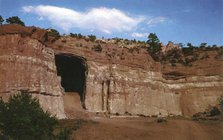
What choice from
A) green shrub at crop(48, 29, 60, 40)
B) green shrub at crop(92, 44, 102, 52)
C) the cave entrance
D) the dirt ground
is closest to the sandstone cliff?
green shrub at crop(92, 44, 102, 52)

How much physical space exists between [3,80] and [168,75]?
2752 cm

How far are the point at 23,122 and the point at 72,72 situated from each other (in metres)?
30.7

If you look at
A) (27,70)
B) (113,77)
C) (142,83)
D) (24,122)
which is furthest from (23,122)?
(142,83)

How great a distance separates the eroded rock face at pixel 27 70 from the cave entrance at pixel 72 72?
18.0 feet

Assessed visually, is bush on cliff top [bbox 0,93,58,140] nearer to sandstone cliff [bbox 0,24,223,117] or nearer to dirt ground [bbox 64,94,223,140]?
dirt ground [bbox 64,94,223,140]

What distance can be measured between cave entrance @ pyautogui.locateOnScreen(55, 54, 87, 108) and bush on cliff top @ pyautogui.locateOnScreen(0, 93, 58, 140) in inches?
965

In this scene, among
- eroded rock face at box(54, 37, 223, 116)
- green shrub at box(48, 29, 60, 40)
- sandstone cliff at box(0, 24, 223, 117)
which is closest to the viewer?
sandstone cliff at box(0, 24, 223, 117)

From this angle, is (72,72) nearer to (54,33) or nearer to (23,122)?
(54,33)

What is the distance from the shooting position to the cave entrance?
48.6m

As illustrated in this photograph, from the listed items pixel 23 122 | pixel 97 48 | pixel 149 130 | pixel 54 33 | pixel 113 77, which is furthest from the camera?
pixel 97 48

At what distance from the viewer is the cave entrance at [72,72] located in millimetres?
48584

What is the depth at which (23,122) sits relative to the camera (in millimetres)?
21406

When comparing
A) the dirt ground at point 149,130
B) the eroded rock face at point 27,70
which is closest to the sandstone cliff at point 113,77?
the eroded rock face at point 27,70

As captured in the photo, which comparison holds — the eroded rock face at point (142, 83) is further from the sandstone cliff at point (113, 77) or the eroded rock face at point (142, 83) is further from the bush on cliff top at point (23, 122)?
the bush on cliff top at point (23, 122)
